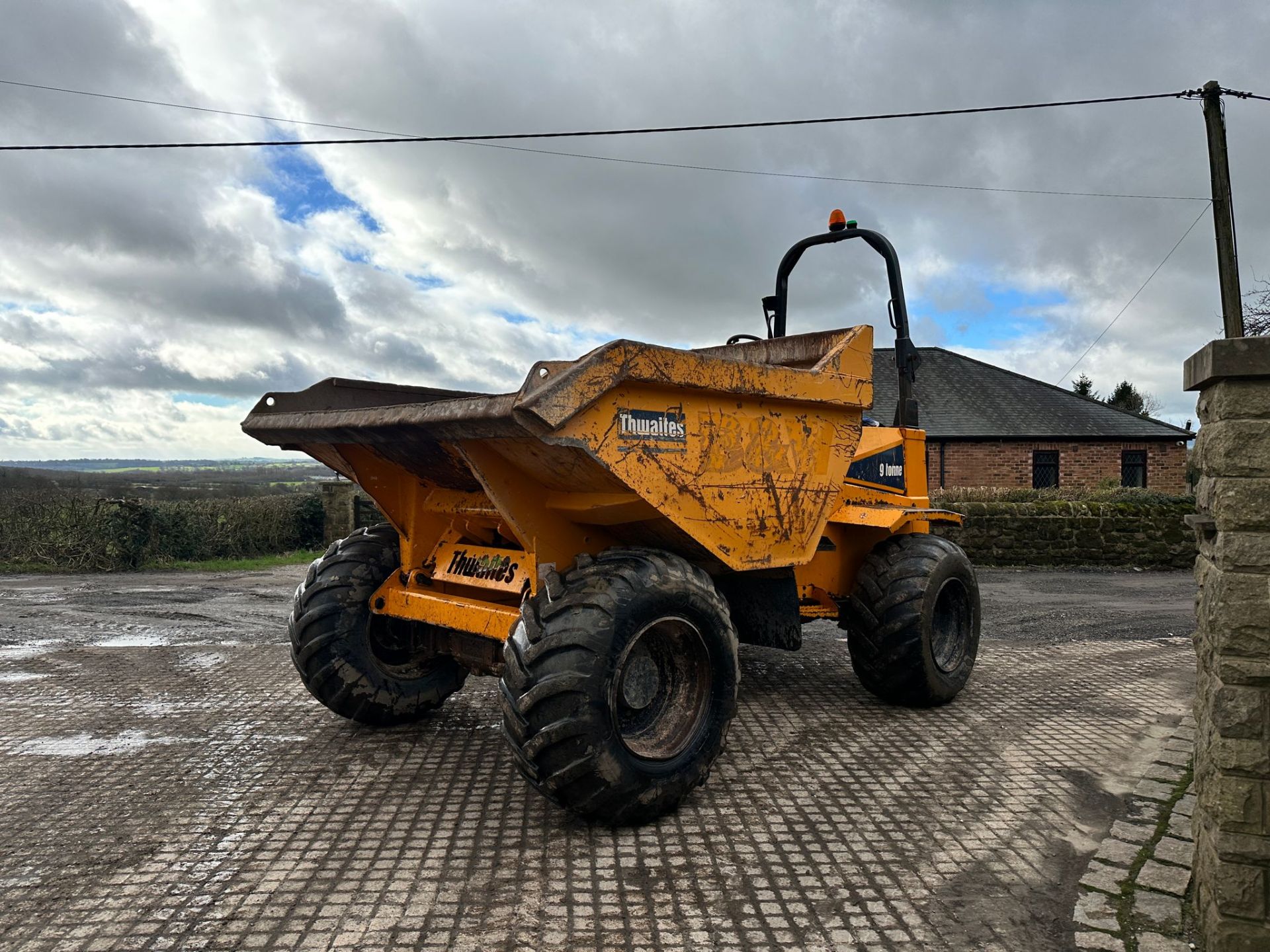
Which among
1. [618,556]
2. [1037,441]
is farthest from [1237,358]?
[1037,441]

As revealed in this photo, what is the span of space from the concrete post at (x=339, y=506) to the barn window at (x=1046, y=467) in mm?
19039

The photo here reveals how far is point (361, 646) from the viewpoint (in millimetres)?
4480

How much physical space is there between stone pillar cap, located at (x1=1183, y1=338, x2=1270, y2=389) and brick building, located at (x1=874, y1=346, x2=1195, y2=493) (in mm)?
20729

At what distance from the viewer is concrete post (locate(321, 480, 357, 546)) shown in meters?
15.1

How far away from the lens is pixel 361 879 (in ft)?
9.89

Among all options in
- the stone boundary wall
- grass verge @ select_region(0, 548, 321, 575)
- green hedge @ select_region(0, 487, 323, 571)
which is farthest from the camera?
the stone boundary wall

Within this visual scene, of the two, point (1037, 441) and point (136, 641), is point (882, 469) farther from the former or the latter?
point (1037, 441)

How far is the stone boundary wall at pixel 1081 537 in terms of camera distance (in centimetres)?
1411

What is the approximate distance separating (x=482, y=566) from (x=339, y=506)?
11852 millimetres

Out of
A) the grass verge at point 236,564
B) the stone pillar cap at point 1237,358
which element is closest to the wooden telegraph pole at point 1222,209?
→ the stone pillar cap at point 1237,358

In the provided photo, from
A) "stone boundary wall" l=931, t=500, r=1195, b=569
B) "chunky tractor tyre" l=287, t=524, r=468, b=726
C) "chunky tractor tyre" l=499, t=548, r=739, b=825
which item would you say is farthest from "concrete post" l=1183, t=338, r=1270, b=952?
"stone boundary wall" l=931, t=500, r=1195, b=569

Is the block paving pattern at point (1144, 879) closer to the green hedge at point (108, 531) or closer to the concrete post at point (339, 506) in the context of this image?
the concrete post at point (339, 506)

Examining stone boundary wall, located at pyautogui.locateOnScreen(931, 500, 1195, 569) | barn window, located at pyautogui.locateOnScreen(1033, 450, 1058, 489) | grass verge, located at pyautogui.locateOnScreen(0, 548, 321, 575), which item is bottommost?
grass verge, located at pyautogui.locateOnScreen(0, 548, 321, 575)

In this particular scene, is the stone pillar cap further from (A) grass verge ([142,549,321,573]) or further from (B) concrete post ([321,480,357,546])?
(B) concrete post ([321,480,357,546])
